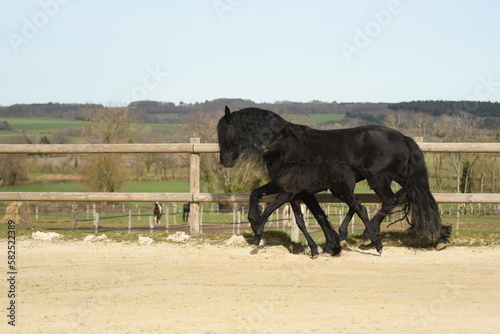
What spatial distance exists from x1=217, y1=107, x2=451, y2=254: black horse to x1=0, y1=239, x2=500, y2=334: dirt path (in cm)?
48

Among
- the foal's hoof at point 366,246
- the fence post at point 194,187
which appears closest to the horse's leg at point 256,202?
the foal's hoof at point 366,246

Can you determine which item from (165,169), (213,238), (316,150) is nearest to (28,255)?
(213,238)

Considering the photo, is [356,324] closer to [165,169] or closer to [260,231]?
[260,231]

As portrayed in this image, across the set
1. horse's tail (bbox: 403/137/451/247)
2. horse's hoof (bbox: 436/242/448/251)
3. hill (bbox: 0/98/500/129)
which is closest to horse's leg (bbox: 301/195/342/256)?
horse's tail (bbox: 403/137/451/247)

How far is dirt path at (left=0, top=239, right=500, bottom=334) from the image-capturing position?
4.68 meters

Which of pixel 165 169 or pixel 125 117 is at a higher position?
pixel 125 117

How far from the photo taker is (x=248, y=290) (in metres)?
5.88

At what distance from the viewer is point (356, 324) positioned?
184 inches

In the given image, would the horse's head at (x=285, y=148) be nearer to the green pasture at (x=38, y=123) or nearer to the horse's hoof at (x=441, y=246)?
the horse's hoof at (x=441, y=246)

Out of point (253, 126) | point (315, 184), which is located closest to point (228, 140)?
point (253, 126)

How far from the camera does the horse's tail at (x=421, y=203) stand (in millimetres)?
7734

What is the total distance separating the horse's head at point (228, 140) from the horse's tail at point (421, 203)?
2.30 meters

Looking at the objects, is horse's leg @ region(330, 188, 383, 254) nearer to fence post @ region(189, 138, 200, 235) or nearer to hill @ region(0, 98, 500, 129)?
fence post @ region(189, 138, 200, 235)

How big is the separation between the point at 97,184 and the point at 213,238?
33.5 metres
